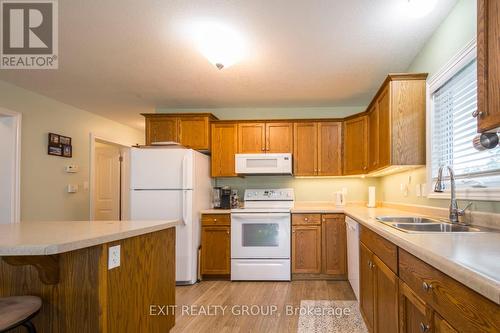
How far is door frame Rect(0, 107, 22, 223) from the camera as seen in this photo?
3.60 metres

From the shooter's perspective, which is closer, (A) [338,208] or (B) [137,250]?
(B) [137,250]

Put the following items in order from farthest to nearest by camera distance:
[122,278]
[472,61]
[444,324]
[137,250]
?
[472,61]
[137,250]
[122,278]
[444,324]

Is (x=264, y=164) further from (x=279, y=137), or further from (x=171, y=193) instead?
(x=171, y=193)

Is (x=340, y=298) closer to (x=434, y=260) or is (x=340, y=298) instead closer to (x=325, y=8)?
(x=434, y=260)

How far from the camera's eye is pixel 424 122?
8.59 feet

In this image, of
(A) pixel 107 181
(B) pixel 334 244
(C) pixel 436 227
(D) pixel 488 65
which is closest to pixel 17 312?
(D) pixel 488 65

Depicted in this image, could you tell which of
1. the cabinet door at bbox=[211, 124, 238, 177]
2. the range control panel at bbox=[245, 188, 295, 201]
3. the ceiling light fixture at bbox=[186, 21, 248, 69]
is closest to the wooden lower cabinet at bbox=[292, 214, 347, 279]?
the range control panel at bbox=[245, 188, 295, 201]

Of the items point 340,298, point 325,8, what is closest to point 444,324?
point 325,8

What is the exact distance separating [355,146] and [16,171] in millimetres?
4166

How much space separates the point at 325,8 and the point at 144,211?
2888 mm

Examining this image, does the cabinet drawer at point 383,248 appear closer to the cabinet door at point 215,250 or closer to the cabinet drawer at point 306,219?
the cabinet drawer at point 306,219

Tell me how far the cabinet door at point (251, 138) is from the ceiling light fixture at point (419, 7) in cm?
241

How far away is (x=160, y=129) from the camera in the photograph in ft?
14.3

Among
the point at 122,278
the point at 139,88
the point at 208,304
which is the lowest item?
the point at 208,304
